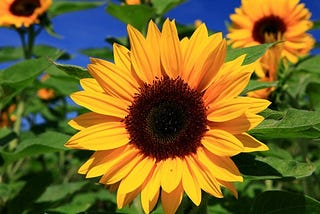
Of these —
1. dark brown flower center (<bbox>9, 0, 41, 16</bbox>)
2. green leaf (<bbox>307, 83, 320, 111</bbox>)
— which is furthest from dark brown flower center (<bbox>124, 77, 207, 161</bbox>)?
dark brown flower center (<bbox>9, 0, 41, 16</bbox>)

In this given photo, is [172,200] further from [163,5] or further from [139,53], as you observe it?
[163,5]

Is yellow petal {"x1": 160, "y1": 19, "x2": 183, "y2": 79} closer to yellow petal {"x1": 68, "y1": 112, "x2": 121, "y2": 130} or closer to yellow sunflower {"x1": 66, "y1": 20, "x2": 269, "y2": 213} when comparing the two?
yellow sunflower {"x1": 66, "y1": 20, "x2": 269, "y2": 213}

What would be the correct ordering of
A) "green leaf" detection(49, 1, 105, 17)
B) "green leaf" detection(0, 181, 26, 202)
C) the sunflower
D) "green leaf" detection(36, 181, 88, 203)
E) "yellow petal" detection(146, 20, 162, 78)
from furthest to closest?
"green leaf" detection(49, 1, 105, 17), the sunflower, "green leaf" detection(36, 181, 88, 203), "green leaf" detection(0, 181, 26, 202), "yellow petal" detection(146, 20, 162, 78)

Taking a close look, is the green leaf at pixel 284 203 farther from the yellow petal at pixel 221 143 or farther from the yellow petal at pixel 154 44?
the yellow petal at pixel 154 44

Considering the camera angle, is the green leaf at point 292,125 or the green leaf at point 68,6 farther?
the green leaf at point 68,6

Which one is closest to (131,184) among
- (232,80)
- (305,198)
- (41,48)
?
(232,80)

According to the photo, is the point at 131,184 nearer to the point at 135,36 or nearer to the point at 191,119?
the point at 191,119

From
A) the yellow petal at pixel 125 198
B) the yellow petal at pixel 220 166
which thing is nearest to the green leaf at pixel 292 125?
the yellow petal at pixel 220 166
